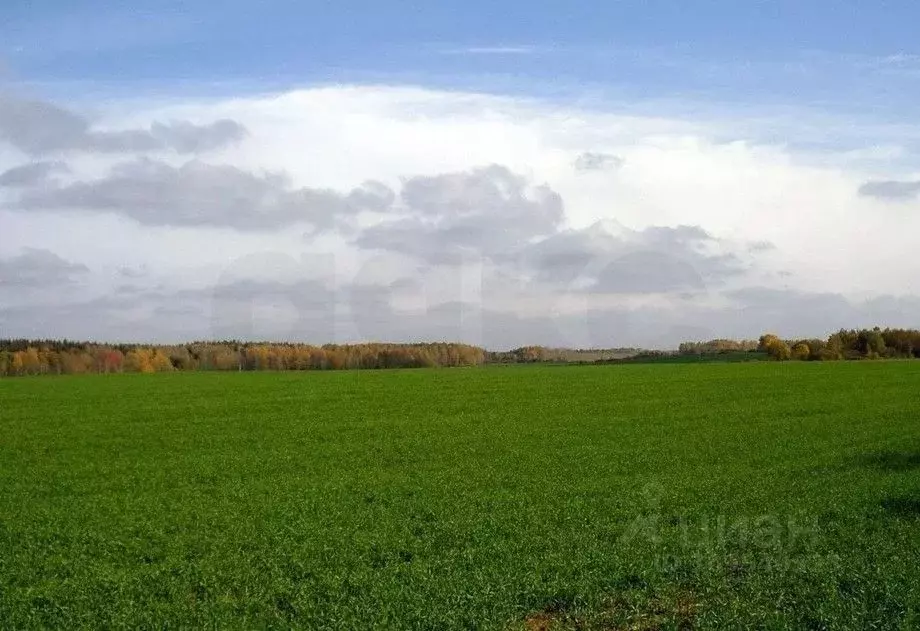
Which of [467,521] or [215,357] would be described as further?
[215,357]

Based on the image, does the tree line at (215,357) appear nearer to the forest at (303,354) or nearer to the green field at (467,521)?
the forest at (303,354)

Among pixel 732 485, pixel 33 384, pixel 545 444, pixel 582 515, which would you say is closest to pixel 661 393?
pixel 545 444

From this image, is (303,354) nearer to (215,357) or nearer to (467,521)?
(215,357)

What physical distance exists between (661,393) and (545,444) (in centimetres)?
2185

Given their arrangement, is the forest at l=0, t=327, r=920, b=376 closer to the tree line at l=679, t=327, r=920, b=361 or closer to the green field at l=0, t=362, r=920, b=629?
the tree line at l=679, t=327, r=920, b=361

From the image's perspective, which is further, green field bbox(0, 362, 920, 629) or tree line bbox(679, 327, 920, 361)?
tree line bbox(679, 327, 920, 361)

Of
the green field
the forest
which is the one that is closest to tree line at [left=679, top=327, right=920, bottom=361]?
the forest

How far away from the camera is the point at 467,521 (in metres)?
16.0

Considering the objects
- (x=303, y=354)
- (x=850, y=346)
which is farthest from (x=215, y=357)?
(x=850, y=346)

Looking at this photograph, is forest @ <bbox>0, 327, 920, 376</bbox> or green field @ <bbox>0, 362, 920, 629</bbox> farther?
forest @ <bbox>0, 327, 920, 376</bbox>

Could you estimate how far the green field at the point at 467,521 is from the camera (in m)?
10.9

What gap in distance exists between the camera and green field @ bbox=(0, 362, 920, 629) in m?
10.9

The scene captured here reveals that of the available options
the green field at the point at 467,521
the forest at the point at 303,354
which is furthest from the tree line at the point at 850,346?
the green field at the point at 467,521

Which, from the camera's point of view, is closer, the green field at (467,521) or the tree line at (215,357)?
the green field at (467,521)
